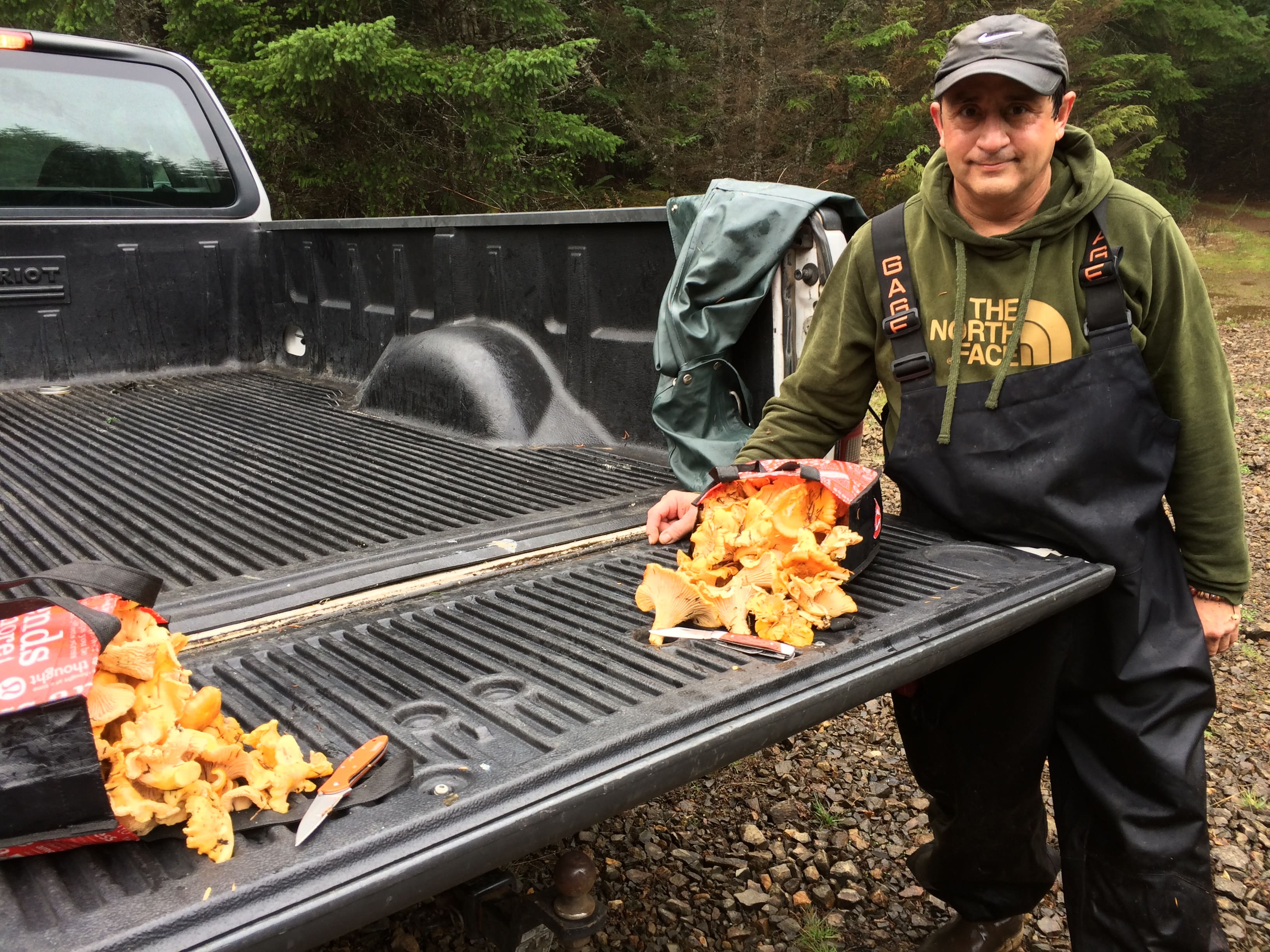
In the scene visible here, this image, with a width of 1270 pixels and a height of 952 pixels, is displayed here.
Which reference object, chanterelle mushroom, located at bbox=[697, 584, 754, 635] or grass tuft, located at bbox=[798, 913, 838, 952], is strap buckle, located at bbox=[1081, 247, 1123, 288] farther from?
grass tuft, located at bbox=[798, 913, 838, 952]

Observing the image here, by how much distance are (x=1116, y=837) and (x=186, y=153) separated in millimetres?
4333

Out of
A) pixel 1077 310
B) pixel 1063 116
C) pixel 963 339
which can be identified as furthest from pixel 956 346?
pixel 1063 116

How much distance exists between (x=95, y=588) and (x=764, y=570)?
3.68 feet

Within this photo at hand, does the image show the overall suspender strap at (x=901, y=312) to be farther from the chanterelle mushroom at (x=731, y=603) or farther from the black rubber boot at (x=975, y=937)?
the black rubber boot at (x=975, y=937)

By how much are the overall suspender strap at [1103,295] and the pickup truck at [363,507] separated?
0.48 meters

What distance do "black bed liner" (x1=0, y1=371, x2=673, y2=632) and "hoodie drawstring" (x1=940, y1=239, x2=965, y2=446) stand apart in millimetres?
791

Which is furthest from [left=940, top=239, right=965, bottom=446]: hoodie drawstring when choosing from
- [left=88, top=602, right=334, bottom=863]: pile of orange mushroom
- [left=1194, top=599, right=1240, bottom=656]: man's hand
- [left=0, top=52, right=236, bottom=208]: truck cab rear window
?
[left=0, top=52, right=236, bottom=208]: truck cab rear window

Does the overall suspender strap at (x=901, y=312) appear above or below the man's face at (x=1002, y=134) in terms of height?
below

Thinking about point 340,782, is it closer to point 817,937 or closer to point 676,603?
point 676,603

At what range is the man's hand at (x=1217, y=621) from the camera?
95.6 inches

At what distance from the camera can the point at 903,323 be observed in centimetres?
239

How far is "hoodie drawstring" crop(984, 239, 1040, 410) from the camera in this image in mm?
2242

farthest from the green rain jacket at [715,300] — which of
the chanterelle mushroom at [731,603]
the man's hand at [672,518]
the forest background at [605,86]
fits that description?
the forest background at [605,86]

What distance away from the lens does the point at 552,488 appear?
3031mm
